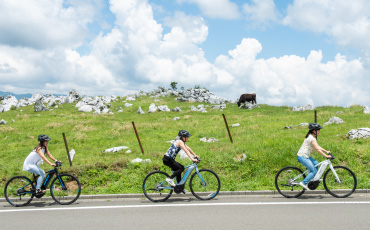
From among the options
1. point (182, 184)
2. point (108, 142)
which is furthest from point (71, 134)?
point (182, 184)

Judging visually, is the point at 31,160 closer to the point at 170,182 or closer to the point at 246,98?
the point at 170,182

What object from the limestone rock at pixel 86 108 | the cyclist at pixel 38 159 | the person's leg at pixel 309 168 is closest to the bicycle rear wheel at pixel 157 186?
the cyclist at pixel 38 159

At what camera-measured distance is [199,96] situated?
194ft

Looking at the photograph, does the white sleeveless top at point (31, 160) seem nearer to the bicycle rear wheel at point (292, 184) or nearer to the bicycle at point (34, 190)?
the bicycle at point (34, 190)

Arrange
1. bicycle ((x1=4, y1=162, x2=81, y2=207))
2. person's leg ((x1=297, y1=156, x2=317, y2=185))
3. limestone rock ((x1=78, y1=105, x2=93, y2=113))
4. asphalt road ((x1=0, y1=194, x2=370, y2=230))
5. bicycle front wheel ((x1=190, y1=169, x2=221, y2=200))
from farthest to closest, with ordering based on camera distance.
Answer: limestone rock ((x1=78, y1=105, x2=93, y2=113))
bicycle ((x1=4, y1=162, x2=81, y2=207))
bicycle front wheel ((x1=190, y1=169, x2=221, y2=200))
person's leg ((x1=297, y1=156, x2=317, y2=185))
asphalt road ((x1=0, y1=194, x2=370, y2=230))

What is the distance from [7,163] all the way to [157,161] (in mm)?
8271

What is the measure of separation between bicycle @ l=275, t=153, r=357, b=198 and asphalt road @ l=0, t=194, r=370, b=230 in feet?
0.97

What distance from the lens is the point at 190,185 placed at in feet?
29.5

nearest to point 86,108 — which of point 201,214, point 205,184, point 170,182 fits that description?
point 170,182

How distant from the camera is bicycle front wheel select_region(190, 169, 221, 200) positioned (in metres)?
8.96

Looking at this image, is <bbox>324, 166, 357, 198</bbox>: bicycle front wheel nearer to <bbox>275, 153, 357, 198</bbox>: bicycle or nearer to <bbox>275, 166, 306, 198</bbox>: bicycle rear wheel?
<bbox>275, 153, 357, 198</bbox>: bicycle

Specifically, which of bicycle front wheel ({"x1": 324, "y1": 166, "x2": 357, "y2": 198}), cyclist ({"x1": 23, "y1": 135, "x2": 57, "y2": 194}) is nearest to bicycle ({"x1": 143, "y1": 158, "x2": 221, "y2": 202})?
cyclist ({"x1": 23, "y1": 135, "x2": 57, "y2": 194})

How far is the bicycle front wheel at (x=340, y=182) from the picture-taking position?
873cm

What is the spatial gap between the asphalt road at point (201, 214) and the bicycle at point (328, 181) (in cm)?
29
